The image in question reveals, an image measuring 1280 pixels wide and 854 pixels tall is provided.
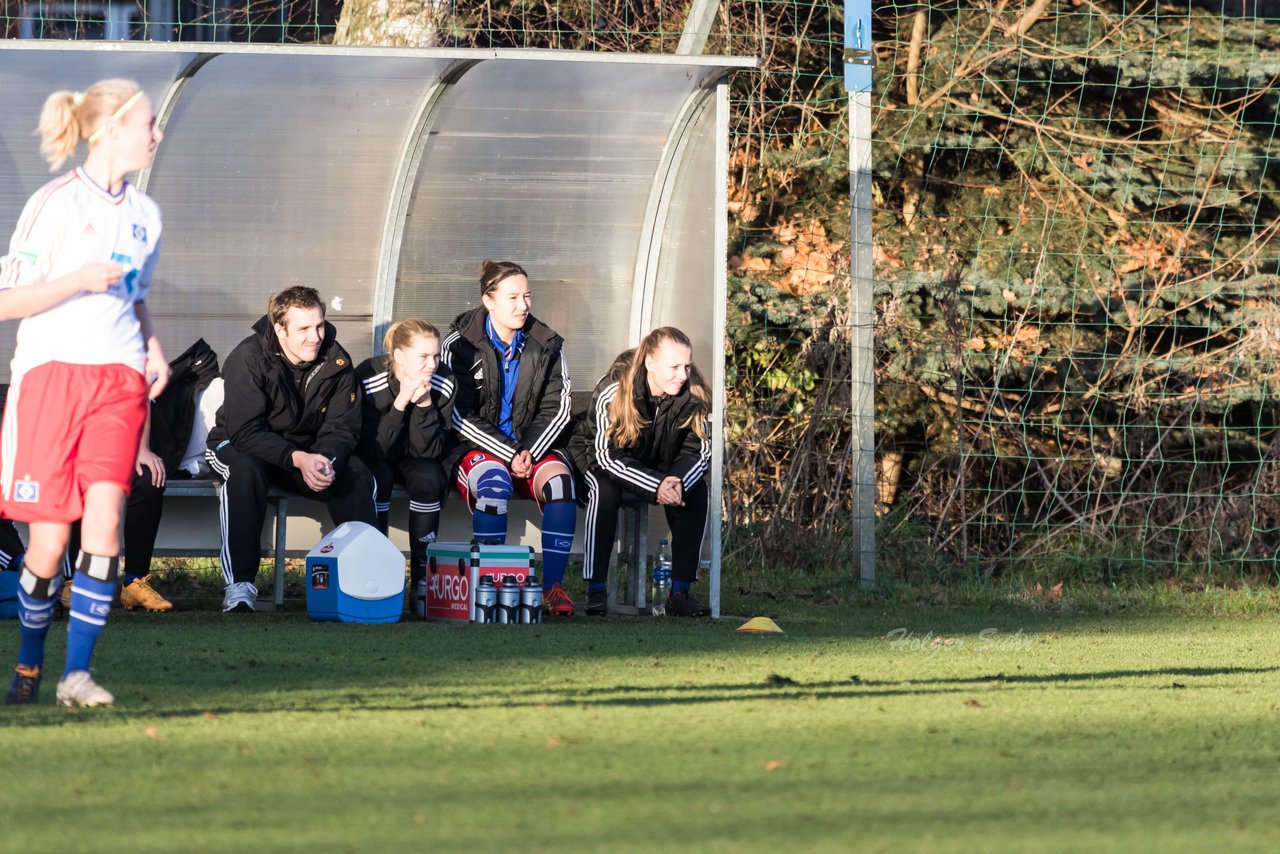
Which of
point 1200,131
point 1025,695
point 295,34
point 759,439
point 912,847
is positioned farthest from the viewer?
point 295,34

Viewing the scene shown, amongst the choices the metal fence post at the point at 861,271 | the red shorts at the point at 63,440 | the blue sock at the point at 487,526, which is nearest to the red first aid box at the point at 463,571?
the blue sock at the point at 487,526

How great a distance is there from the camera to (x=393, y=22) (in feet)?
36.4

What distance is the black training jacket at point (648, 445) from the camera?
7332 mm

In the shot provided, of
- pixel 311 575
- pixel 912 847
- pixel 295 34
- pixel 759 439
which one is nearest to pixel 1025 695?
pixel 912 847

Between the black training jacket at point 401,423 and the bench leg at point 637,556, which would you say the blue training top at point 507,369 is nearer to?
the black training jacket at point 401,423

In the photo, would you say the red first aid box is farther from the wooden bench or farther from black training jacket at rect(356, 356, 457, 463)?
the wooden bench

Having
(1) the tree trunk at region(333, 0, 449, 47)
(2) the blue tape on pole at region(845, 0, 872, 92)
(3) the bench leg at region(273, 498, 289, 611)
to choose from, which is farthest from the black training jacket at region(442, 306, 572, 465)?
(1) the tree trunk at region(333, 0, 449, 47)

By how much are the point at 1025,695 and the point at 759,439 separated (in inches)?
215

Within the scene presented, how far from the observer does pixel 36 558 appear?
4148mm

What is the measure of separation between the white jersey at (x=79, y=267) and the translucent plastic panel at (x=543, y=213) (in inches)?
169

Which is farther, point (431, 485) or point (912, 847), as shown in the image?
point (431, 485)

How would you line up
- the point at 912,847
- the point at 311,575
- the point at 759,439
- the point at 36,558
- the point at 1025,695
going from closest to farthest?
the point at 912,847
the point at 36,558
the point at 1025,695
the point at 311,575
the point at 759,439

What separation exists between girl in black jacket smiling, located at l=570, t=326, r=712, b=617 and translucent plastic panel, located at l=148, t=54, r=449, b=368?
1811 mm

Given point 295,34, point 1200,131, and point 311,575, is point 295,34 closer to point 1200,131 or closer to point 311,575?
point 1200,131
